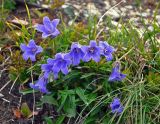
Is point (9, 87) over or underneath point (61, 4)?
underneath

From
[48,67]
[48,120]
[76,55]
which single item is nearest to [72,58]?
[76,55]

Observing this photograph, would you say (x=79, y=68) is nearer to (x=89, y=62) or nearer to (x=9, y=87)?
(x=89, y=62)

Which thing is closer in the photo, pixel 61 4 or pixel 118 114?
pixel 118 114

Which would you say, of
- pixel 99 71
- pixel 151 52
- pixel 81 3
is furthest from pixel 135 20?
pixel 99 71

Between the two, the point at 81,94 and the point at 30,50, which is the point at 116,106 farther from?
the point at 30,50

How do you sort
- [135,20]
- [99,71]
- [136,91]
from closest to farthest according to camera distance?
[136,91] → [99,71] → [135,20]
